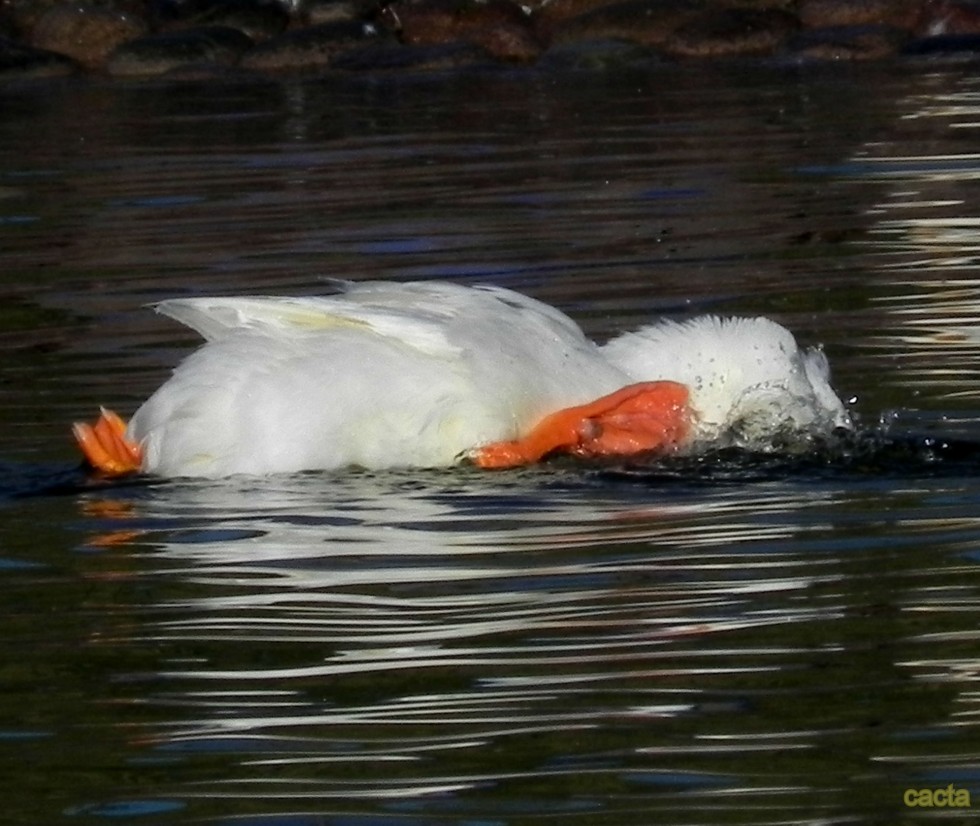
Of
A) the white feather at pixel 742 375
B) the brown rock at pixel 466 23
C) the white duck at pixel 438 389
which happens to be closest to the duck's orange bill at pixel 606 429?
the white duck at pixel 438 389

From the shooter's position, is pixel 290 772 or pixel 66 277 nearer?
pixel 290 772

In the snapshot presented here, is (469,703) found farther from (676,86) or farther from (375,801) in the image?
(676,86)

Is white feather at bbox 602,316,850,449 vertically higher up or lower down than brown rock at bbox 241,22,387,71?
lower down

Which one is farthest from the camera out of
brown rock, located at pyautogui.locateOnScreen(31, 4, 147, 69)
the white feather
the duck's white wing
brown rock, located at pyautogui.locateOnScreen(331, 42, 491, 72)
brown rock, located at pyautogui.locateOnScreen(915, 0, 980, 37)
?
brown rock, located at pyautogui.locateOnScreen(31, 4, 147, 69)

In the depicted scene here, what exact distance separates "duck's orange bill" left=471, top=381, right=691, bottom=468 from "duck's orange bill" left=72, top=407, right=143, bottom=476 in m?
0.88

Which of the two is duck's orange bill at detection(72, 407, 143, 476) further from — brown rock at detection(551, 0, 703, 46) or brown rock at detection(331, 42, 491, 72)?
brown rock at detection(551, 0, 703, 46)

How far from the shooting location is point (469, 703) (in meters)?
4.03

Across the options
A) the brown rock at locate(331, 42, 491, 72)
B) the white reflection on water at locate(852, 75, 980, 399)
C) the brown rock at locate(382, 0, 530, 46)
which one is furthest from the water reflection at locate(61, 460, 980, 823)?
the brown rock at locate(382, 0, 530, 46)

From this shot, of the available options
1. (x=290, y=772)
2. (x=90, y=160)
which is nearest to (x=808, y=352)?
(x=290, y=772)

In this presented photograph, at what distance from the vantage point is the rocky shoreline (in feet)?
56.6

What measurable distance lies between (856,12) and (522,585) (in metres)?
13.7

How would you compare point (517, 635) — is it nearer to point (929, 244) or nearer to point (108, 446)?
point (108, 446)

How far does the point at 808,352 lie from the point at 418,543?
1465 millimetres

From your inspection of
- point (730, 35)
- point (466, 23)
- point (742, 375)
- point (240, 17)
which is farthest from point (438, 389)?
point (240, 17)
